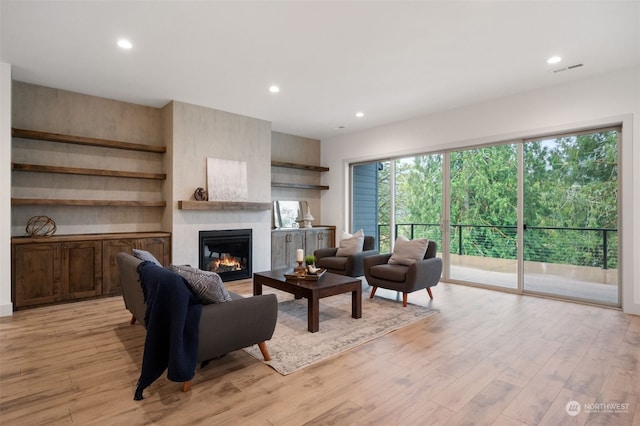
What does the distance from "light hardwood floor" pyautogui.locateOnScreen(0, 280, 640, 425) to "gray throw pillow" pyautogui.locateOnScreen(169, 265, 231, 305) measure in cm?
57

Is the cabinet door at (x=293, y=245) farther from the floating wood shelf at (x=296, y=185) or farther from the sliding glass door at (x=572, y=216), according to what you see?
the sliding glass door at (x=572, y=216)

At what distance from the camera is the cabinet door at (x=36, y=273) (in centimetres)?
404

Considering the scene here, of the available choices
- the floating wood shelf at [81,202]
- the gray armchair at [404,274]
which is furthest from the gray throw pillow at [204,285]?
the floating wood shelf at [81,202]

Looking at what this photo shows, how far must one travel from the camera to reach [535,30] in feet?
10.3

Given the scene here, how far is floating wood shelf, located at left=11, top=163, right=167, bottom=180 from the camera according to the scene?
167 inches

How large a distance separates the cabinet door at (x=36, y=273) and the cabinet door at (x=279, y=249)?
10.6 ft

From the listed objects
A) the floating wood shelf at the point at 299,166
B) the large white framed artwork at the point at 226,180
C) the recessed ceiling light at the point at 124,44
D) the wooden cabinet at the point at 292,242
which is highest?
the recessed ceiling light at the point at 124,44

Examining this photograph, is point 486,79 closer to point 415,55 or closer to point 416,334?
point 415,55

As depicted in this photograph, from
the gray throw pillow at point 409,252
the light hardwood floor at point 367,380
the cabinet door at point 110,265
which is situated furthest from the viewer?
the cabinet door at point 110,265

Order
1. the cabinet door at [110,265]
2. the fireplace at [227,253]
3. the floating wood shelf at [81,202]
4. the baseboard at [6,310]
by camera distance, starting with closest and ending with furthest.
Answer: the baseboard at [6,310], the floating wood shelf at [81,202], the cabinet door at [110,265], the fireplace at [227,253]

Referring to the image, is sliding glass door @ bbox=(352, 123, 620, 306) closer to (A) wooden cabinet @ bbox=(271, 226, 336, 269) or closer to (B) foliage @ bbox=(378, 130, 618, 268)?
(B) foliage @ bbox=(378, 130, 618, 268)

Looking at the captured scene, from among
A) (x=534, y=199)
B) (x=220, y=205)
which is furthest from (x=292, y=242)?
(x=534, y=199)

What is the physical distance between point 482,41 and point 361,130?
371cm

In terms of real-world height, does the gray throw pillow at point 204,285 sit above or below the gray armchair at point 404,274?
above
